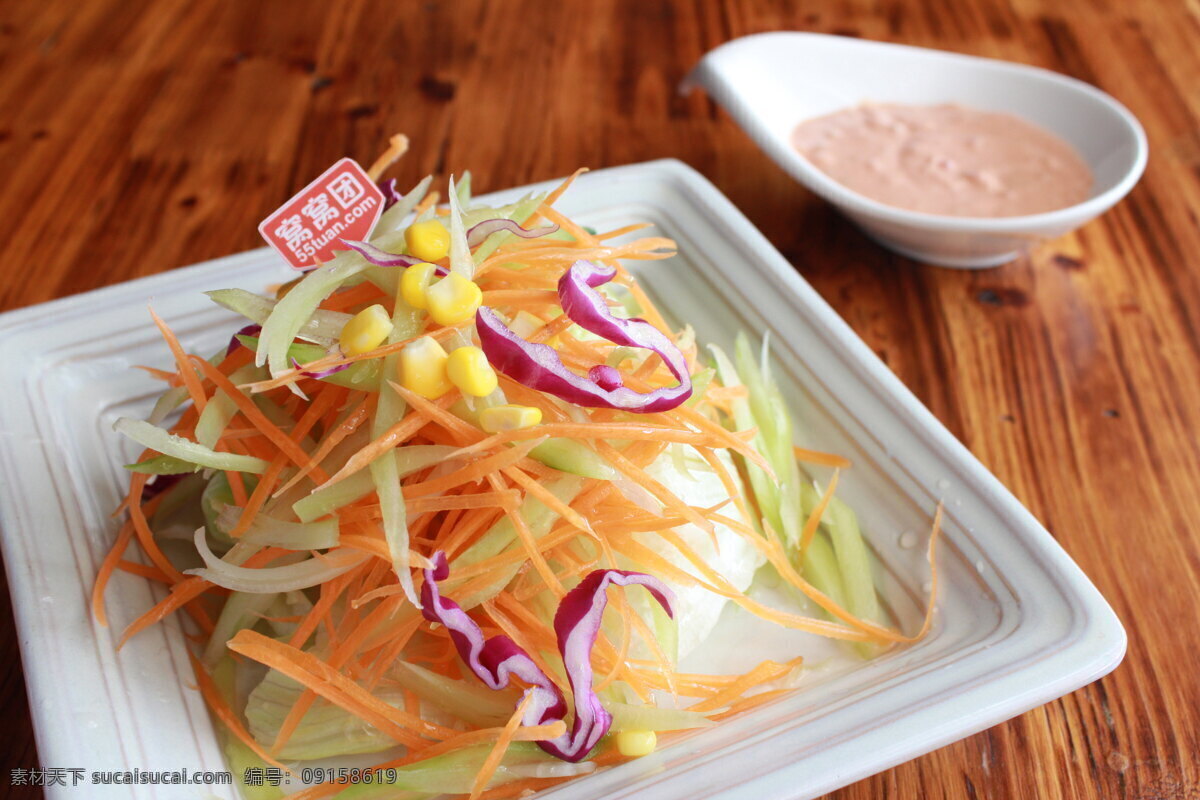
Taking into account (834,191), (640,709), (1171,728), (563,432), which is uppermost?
(563,432)

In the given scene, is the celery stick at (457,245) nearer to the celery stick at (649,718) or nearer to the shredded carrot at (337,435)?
the shredded carrot at (337,435)

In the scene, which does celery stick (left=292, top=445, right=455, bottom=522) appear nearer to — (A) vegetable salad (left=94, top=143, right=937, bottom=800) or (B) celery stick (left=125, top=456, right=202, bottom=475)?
(A) vegetable salad (left=94, top=143, right=937, bottom=800)

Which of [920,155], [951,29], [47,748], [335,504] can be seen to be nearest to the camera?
[47,748]

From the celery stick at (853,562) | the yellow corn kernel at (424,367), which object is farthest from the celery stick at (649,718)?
the yellow corn kernel at (424,367)

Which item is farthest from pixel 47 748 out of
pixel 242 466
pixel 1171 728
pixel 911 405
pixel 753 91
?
pixel 753 91

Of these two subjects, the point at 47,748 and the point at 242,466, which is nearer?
the point at 47,748

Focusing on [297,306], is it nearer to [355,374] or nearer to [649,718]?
[355,374]

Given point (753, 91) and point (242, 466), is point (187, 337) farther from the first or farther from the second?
point (753, 91)

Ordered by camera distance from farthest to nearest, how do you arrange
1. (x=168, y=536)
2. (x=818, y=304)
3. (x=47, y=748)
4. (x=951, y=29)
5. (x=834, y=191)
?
(x=951, y=29) < (x=834, y=191) < (x=818, y=304) < (x=168, y=536) < (x=47, y=748)
